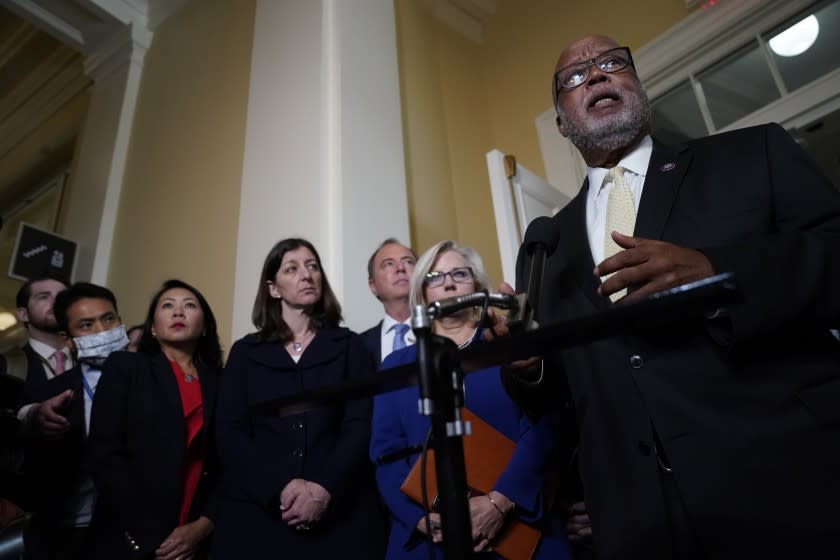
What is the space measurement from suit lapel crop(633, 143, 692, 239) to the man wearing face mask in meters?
1.62

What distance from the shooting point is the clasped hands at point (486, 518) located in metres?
1.27

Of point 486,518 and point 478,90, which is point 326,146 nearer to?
point 486,518

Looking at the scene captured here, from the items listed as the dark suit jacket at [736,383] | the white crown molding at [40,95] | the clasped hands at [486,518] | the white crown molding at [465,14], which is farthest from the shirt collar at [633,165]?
the white crown molding at [40,95]

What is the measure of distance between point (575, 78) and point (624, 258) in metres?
0.77

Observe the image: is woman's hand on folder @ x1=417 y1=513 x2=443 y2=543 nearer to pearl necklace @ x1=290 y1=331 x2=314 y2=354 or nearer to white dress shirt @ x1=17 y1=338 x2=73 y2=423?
pearl necklace @ x1=290 y1=331 x2=314 y2=354

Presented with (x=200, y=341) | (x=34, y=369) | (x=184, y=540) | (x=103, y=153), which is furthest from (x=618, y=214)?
(x=103, y=153)

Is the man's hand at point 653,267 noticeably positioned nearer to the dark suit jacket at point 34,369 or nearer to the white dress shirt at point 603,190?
the white dress shirt at point 603,190

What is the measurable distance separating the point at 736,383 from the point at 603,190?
0.52 meters

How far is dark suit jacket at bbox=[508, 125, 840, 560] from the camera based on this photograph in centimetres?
81

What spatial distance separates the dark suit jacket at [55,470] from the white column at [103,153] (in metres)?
2.48

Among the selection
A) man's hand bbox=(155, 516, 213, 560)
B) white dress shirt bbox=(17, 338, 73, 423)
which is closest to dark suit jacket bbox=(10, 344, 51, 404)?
white dress shirt bbox=(17, 338, 73, 423)

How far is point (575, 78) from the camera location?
143 cm

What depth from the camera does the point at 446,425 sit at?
0.67 metres

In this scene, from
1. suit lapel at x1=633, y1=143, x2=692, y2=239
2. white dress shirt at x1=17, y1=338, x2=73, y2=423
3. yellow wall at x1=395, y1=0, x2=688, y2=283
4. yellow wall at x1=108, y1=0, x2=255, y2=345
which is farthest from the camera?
yellow wall at x1=395, y1=0, x2=688, y2=283
